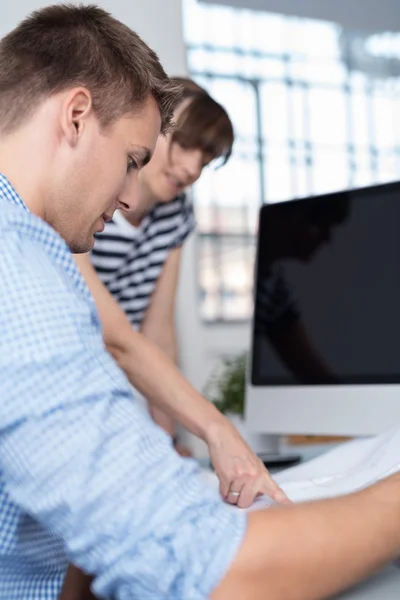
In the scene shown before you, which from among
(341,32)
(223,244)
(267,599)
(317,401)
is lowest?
(223,244)

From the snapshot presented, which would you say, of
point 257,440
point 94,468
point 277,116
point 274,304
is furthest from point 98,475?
point 277,116

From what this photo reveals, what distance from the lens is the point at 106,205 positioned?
88 centimetres

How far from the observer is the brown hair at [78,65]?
Answer: 0.82 meters

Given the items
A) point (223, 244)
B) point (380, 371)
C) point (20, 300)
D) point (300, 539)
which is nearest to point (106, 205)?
point (20, 300)

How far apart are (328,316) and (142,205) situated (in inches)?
23.4

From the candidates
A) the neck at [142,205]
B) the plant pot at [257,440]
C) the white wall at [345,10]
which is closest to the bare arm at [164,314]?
the neck at [142,205]

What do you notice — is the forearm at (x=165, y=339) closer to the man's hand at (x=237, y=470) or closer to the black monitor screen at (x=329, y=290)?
the black monitor screen at (x=329, y=290)

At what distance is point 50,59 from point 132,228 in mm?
1172

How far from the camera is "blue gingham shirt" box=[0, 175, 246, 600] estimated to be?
1.86ft

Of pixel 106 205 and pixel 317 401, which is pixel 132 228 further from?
pixel 106 205

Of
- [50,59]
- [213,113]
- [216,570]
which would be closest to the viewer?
[216,570]

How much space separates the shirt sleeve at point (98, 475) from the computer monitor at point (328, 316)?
0.97 m

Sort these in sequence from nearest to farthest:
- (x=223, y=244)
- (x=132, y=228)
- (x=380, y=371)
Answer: (x=380, y=371) < (x=132, y=228) < (x=223, y=244)

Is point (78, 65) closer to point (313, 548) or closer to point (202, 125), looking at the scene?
point (313, 548)
